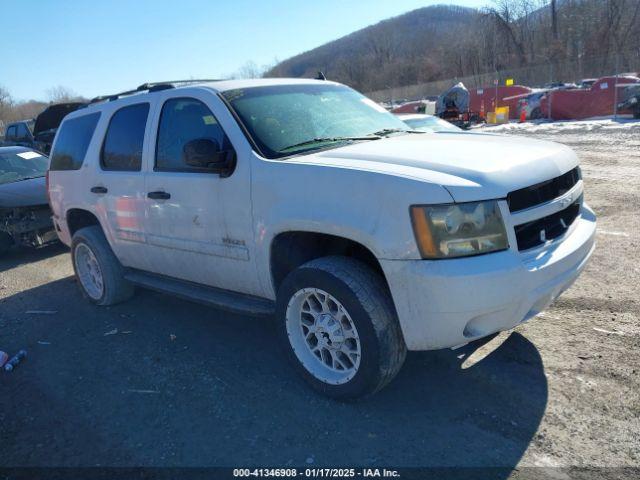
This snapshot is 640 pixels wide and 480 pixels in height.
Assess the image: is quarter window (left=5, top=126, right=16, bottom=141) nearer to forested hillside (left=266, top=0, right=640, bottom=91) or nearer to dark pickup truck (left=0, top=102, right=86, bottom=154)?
dark pickup truck (left=0, top=102, right=86, bottom=154)

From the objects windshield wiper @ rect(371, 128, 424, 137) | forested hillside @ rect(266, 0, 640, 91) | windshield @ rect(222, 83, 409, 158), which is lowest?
windshield wiper @ rect(371, 128, 424, 137)

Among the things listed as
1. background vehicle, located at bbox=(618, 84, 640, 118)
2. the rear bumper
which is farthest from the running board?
background vehicle, located at bbox=(618, 84, 640, 118)

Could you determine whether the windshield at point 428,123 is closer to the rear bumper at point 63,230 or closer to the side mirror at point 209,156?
the rear bumper at point 63,230

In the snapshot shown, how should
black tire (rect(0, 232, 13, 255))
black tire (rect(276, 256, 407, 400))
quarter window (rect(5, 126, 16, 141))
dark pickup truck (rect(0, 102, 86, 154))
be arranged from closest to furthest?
1. black tire (rect(276, 256, 407, 400))
2. black tire (rect(0, 232, 13, 255))
3. dark pickup truck (rect(0, 102, 86, 154))
4. quarter window (rect(5, 126, 16, 141))

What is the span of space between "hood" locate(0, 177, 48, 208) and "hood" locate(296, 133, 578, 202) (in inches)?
240

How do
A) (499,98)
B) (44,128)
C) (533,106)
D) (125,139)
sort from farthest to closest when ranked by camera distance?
(499,98) → (533,106) → (44,128) → (125,139)

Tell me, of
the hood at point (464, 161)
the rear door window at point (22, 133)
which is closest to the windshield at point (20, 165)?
the hood at point (464, 161)

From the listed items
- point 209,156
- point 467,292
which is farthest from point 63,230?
point 467,292

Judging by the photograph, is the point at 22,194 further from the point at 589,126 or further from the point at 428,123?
the point at 589,126

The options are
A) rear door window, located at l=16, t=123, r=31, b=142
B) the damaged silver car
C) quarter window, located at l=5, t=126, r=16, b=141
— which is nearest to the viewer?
the damaged silver car

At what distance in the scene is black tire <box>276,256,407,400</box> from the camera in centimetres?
289

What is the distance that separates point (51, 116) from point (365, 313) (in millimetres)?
17512

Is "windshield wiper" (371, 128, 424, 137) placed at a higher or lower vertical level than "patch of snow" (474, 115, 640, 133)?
higher

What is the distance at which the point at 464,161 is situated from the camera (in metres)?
2.93
